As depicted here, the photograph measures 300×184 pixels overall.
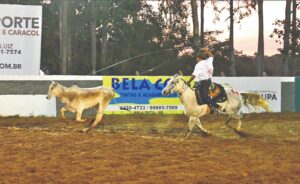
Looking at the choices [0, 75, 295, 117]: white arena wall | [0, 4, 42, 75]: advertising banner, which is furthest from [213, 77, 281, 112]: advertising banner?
[0, 4, 42, 75]: advertising banner

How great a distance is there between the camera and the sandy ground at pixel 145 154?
9.11m

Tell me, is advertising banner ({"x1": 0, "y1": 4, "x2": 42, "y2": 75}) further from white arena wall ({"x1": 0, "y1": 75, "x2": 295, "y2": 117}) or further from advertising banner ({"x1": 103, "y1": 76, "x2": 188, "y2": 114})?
advertising banner ({"x1": 103, "y1": 76, "x2": 188, "y2": 114})

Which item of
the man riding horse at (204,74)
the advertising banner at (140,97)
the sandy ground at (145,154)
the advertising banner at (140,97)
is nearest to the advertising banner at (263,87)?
the advertising banner at (140,97)

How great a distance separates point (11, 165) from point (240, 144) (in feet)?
18.8

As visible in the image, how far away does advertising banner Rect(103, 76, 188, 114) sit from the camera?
22828 millimetres

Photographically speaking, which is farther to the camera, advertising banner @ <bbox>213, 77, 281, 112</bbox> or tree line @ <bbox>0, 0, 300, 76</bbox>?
tree line @ <bbox>0, 0, 300, 76</bbox>

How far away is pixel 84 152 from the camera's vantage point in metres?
11.5

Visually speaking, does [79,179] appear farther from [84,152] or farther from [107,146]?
[107,146]

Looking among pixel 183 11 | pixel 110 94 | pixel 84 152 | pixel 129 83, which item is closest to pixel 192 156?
pixel 84 152

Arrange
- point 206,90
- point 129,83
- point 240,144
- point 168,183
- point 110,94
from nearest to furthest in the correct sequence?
point 168,183, point 240,144, point 206,90, point 110,94, point 129,83

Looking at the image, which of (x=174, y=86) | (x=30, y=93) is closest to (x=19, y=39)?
(x=30, y=93)

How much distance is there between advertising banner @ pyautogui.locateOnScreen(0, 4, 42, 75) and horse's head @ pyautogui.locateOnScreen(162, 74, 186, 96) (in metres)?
9.89

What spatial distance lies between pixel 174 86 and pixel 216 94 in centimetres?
134

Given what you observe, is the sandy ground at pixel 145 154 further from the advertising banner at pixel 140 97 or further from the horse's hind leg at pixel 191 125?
the advertising banner at pixel 140 97
